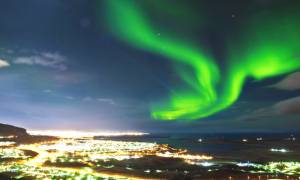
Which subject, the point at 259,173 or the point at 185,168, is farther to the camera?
the point at 185,168

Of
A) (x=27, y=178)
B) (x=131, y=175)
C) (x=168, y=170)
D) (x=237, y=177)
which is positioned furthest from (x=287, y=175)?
(x=27, y=178)

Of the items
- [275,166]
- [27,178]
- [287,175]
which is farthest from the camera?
[275,166]

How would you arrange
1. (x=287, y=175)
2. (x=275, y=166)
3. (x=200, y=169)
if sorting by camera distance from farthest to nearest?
(x=275, y=166) < (x=200, y=169) < (x=287, y=175)

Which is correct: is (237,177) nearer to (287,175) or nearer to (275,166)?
(287,175)

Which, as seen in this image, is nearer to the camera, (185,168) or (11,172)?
(11,172)

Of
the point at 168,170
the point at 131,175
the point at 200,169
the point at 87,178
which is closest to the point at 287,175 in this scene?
the point at 200,169

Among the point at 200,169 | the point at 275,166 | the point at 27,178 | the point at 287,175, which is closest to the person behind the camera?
the point at 27,178

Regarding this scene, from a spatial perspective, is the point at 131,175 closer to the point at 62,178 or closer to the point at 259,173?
the point at 62,178

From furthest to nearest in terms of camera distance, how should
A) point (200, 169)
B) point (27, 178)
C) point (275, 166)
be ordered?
point (275, 166)
point (200, 169)
point (27, 178)
